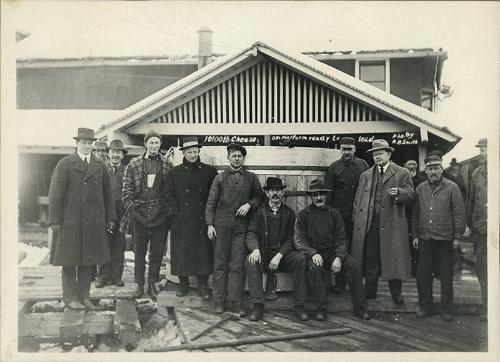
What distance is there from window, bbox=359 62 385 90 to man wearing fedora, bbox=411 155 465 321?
6435 mm

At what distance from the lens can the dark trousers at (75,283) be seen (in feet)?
14.8

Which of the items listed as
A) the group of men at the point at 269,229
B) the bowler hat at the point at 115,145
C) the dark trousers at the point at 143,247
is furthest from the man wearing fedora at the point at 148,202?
the bowler hat at the point at 115,145

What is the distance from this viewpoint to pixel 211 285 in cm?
479

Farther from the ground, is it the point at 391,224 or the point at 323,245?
the point at 391,224

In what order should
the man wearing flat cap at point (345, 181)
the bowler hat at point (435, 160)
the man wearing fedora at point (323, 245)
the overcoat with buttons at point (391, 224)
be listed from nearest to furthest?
the man wearing fedora at point (323, 245)
the bowler hat at point (435, 160)
the overcoat with buttons at point (391, 224)
the man wearing flat cap at point (345, 181)

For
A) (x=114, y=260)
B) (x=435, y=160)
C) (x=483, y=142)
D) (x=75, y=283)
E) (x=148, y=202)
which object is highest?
(x=483, y=142)

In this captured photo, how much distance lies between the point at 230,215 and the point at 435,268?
6.63ft

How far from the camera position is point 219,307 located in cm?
452

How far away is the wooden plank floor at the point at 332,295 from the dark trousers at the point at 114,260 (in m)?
0.15

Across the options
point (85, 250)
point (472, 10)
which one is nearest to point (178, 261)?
point (85, 250)

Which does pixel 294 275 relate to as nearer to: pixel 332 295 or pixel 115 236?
pixel 332 295

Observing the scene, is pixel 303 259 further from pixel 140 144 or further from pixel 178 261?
pixel 140 144

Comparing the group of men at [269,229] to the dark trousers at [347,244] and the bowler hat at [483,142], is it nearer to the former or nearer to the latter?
the dark trousers at [347,244]

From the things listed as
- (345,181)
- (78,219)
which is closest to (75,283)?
(78,219)
